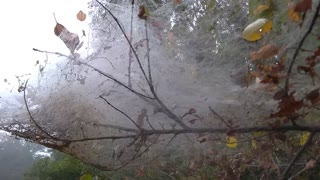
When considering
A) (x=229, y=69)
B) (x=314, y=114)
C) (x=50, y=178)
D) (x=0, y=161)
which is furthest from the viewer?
(x=0, y=161)

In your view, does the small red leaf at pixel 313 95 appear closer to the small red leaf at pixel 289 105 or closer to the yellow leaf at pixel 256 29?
the small red leaf at pixel 289 105

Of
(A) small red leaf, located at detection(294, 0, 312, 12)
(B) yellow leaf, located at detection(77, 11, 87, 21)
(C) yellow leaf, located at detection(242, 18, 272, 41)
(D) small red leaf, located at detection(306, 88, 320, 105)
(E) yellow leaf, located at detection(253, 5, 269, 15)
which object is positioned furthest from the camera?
(B) yellow leaf, located at detection(77, 11, 87, 21)

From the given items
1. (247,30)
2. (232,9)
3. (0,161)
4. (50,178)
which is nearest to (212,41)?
(232,9)

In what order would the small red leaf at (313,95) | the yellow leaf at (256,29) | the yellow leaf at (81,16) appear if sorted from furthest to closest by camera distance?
the yellow leaf at (81,16) → the yellow leaf at (256,29) → the small red leaf at (313,95)

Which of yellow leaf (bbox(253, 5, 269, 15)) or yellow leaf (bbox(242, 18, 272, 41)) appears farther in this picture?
yellow leaf (bbox(253, 5, 269, 15))

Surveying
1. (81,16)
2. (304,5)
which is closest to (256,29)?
(304,5)

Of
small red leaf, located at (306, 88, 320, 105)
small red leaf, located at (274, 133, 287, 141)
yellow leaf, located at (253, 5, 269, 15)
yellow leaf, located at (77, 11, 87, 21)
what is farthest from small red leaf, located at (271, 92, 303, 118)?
yellow leaf, located at (77, 11, 87, 21)

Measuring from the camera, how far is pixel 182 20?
9.27 ft

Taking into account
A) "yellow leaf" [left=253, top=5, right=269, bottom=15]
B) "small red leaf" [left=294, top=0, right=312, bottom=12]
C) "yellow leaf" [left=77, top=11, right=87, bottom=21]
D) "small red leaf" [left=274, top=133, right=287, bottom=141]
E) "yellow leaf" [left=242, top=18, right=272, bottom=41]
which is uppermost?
"yellow leaf" [left=77, top=11, right=87, bottom=21]

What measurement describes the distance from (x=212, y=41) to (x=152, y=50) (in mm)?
425

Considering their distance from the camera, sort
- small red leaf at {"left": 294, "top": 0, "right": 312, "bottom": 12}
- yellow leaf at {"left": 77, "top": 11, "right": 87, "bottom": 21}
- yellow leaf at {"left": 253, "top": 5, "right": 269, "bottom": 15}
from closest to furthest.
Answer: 1. small red leaf at {"left": 294, "top": 0, "right": 312, "bottom": 12}
2. yellow leaf at {"left": 253, "top": 5, "right": 269, "bottom": 15}
3. yellow leaf at {"left": 77, "top": 11, "right": 87, "bottom": 21}

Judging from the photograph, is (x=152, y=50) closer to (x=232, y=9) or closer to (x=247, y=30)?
(x=232, y=9)

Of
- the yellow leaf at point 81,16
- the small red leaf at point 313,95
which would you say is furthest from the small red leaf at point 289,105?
the yellow leaf at point 81,16

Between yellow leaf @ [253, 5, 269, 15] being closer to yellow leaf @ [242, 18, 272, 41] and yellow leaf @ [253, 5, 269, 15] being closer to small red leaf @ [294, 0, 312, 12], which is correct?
yellow leaf @ [242, 18, 272, 41]
